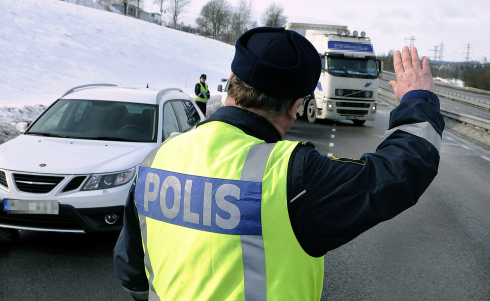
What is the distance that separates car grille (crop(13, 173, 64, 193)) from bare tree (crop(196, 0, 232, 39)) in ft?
262

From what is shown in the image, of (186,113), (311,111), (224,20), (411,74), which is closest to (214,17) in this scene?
(224,20)

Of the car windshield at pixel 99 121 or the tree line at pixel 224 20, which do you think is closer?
the car windshield at pixel 99 121

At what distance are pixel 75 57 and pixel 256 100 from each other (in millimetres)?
30146

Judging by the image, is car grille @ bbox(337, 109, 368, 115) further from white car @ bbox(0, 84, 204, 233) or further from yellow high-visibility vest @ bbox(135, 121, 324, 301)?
yellow high-visibility vest @ bbox(135, 121, 324, 301)

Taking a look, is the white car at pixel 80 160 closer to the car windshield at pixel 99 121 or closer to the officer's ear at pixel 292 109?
the car windshield at pixel 99 121

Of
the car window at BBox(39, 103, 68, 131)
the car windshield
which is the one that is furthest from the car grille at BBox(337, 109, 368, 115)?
the car window at BBox(39, 103, 68, 131)

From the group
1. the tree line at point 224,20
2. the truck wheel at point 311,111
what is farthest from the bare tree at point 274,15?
the truck wheel at point 311,111

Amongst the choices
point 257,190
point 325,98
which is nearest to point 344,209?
point 257,190

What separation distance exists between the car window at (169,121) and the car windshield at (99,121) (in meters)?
0.15

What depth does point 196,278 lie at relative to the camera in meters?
1.32

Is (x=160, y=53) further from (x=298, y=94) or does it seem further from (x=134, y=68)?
(x=298, y=94)

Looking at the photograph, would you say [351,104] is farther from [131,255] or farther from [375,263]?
[131,255]

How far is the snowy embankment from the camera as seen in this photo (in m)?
18.5

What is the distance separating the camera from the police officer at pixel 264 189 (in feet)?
4.15
